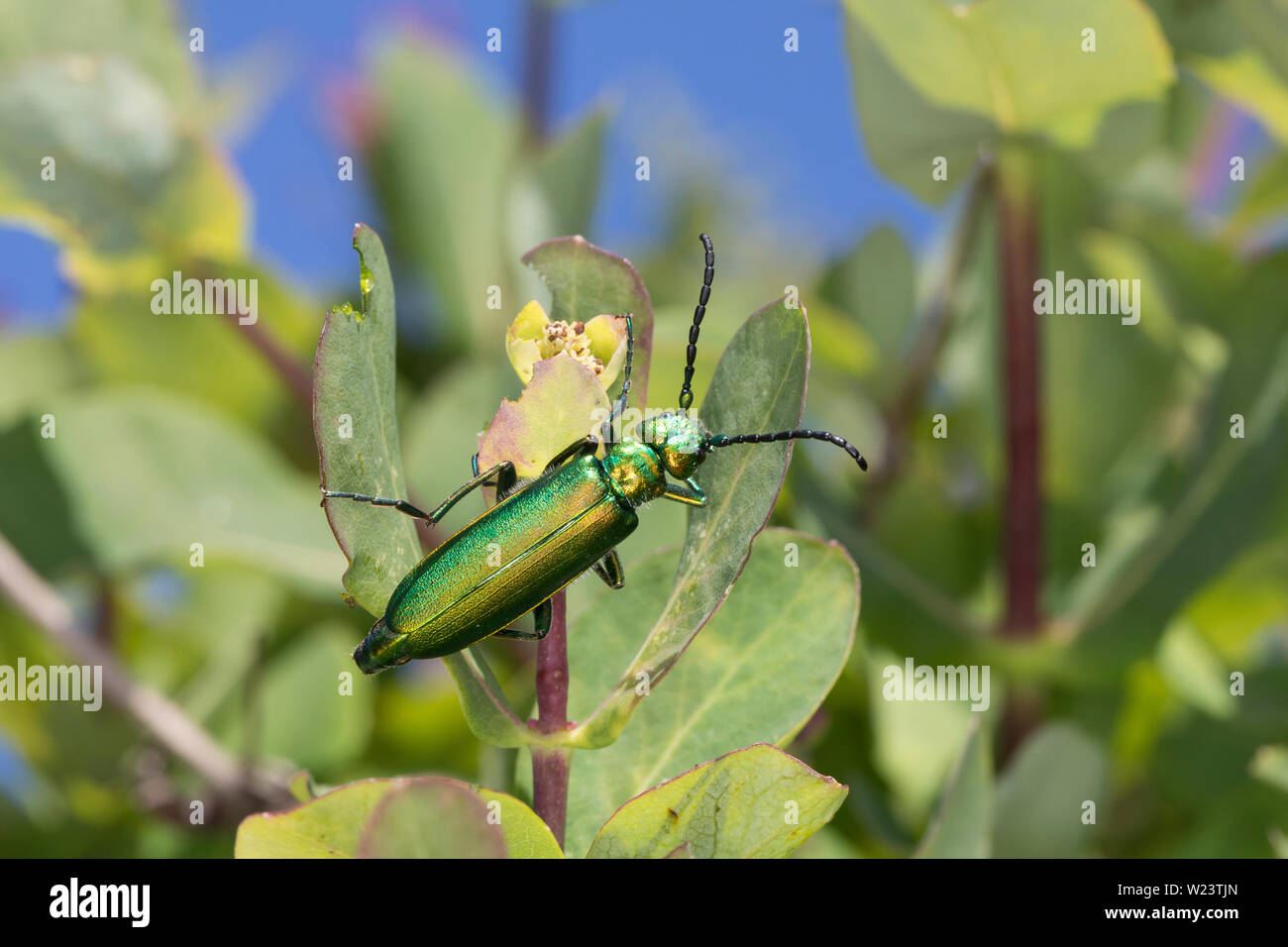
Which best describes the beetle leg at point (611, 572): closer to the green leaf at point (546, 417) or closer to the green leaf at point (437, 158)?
the green leaf at point (546, 417)

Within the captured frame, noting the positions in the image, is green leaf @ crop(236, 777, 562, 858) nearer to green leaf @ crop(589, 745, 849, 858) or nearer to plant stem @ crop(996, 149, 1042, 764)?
green leaf @ crop(589, 745, 849, 858)

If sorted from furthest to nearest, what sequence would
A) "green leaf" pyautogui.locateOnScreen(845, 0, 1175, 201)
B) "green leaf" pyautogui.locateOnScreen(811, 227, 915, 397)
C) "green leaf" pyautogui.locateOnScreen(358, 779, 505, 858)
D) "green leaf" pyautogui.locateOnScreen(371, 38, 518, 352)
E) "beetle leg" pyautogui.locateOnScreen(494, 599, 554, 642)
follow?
"green leaf" pyautogui.locateOnScreen(371, 38, 518, 352)
"green leaf" pyautogui.locateOnScreen(811, 227, 915, 397)
"green leaf" pyautogui.locateOnScreen(845, 0, 1175, 201)
"beetle leg" pyautogui.locateOnScreen(494, 599, 554, 642)
"green leaf" pyautogui.locateOnScreen(358, 779, 505, 858)

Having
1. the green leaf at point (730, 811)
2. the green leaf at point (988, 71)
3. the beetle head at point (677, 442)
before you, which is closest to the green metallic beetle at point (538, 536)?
the beetle head at point (677, 442)

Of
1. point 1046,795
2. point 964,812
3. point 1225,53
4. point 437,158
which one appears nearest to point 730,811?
point 964,812

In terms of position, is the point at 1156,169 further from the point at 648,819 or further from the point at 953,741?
the point at 648,819

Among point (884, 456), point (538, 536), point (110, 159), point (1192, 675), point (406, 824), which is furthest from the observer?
point (884, 456)

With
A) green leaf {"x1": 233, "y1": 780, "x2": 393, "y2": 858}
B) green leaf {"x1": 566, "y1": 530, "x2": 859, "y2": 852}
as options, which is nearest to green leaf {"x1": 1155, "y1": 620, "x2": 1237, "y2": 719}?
green leaf {"x1": 566, "y1": 530, "x2": 859, "y2": 852}

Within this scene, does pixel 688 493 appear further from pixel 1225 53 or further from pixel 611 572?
pixel 1225 53
